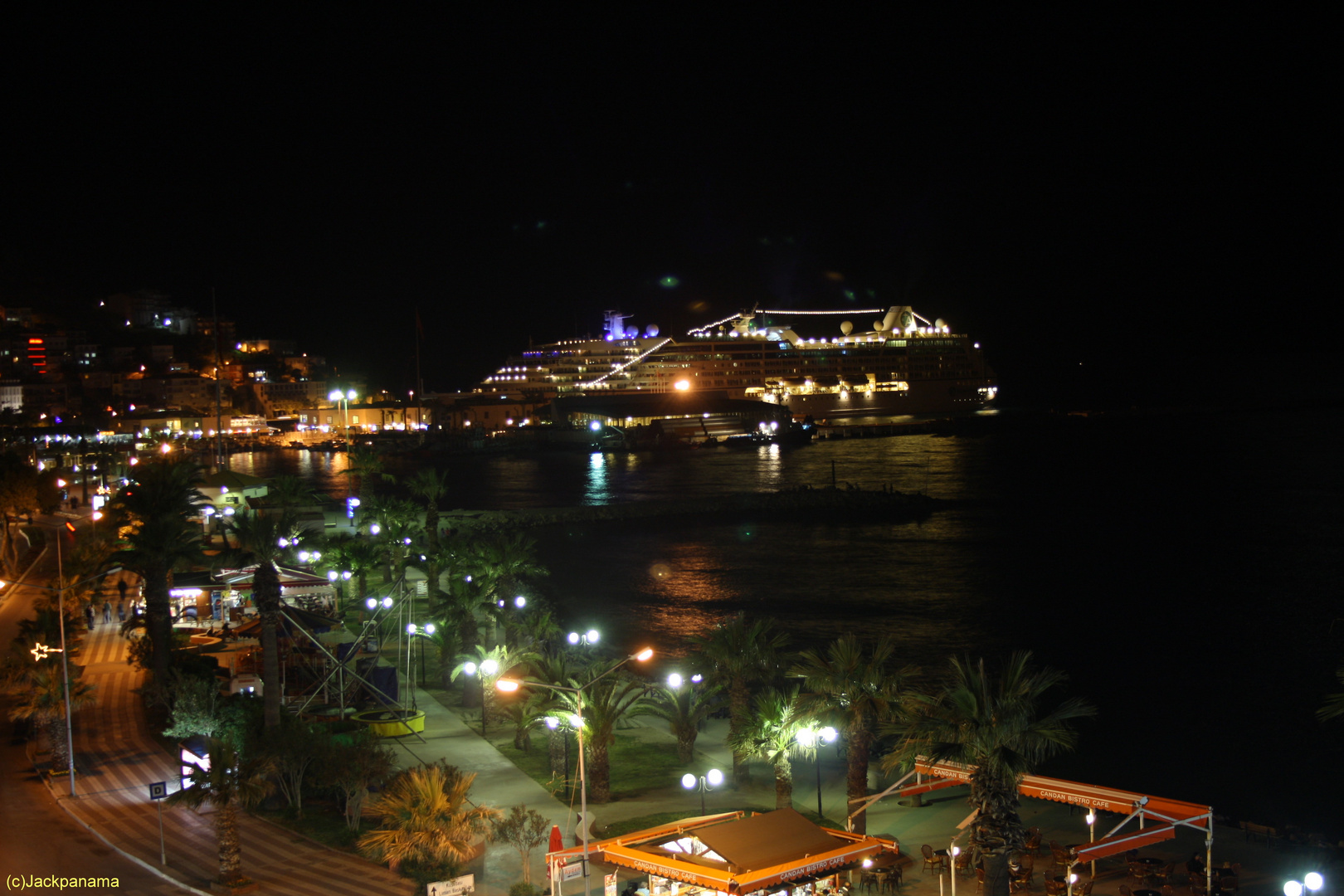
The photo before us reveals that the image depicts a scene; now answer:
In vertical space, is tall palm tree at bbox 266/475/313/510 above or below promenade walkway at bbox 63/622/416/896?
above

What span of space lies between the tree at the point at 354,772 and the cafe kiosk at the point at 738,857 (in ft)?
9.83

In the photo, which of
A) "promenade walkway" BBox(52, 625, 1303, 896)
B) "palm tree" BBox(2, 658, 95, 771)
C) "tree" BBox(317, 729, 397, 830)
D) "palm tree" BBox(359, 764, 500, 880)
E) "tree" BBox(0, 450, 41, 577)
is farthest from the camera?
"tree" BBox(0, 450, 41, 577)

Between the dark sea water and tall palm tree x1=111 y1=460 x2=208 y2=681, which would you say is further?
the dark sea water

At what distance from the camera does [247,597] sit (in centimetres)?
2102

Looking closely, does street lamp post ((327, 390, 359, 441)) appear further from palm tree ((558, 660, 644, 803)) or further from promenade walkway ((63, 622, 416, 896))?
palm tree ((558, 660, 644, 803))

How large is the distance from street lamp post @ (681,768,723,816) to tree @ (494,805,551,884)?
1999 millimetres

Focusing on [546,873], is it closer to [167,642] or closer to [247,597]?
[167,642]

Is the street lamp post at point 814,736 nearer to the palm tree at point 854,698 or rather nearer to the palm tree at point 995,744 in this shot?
the palm tree at point 854,698

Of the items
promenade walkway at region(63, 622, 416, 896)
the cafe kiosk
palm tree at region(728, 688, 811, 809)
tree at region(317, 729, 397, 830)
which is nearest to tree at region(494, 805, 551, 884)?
the cafe kiosk

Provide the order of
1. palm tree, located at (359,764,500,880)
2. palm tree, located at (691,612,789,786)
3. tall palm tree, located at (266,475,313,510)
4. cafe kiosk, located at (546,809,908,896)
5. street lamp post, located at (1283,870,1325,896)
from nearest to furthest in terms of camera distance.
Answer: cafe kiosk, located at (546,809,908,896)
street lamp post, located at (1283,870,1325,896)
palm tree, located at (359,764,500,880)
palm tree, located at (691,612,789,786)
tall palm tree, located at (266,475,313,510)

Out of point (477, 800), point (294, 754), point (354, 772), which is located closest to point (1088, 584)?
point (477, 800)

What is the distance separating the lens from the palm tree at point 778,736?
12.2 m

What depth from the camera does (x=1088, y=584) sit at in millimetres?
32344

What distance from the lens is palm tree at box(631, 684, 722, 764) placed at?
1423cm
